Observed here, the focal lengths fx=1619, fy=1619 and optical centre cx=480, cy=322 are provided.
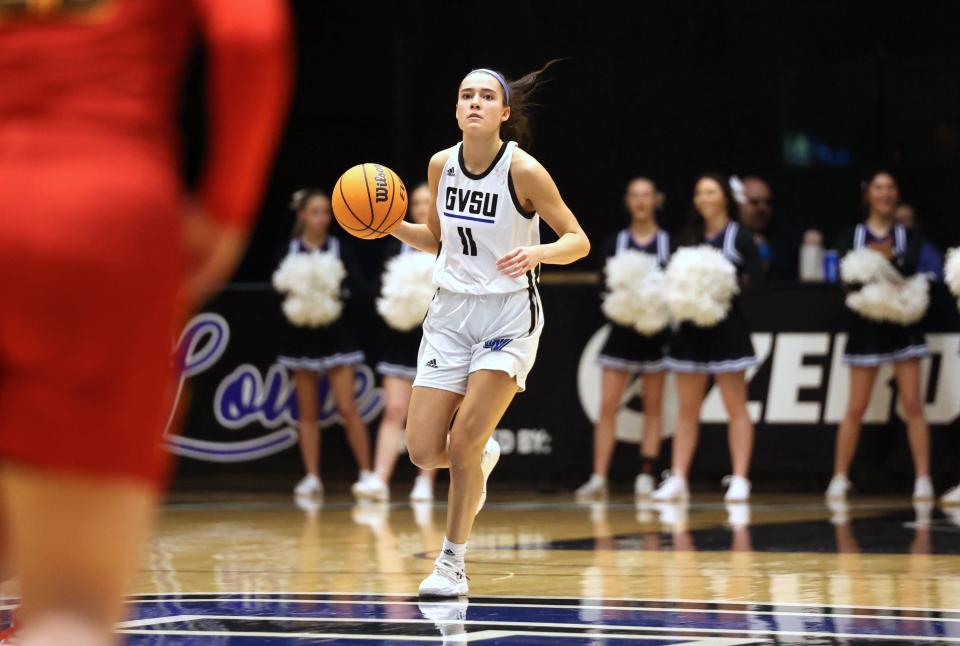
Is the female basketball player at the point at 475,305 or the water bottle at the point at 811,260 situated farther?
the water bottle at the point at 811,260

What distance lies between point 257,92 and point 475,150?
4.51 meters

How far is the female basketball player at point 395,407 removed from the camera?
11898 mm

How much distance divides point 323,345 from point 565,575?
520 centimetres

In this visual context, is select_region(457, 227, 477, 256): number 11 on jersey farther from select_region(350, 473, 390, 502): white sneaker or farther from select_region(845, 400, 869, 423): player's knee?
select_region(845, 400, 869, 423): player's knee

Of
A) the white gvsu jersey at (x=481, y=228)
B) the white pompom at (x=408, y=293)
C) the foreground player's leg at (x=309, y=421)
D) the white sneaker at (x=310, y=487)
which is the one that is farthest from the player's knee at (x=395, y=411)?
the white gvsu jersey at (x=481, y=228)

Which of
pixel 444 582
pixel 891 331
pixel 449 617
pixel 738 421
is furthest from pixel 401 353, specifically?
pixel 449 617

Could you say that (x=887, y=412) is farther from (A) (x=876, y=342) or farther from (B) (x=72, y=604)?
(B) (x=72, y=604)

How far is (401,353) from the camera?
12.2m

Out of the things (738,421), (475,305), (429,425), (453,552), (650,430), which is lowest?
(453,552)

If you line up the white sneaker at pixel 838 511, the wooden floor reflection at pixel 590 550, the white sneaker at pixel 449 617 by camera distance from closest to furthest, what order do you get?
the white sneaker at pixel 449 617 < the wooden floor reflection at pixel 590 550 < the white sneaker at pixel 838 511

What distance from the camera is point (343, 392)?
12484 mm

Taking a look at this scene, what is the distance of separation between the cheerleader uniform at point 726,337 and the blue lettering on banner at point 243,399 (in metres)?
2.46

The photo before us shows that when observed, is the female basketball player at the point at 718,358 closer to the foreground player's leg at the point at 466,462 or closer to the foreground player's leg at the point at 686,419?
the foreground player's leg at the point at 686,419

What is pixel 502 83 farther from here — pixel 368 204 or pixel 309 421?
pixel 309 421
